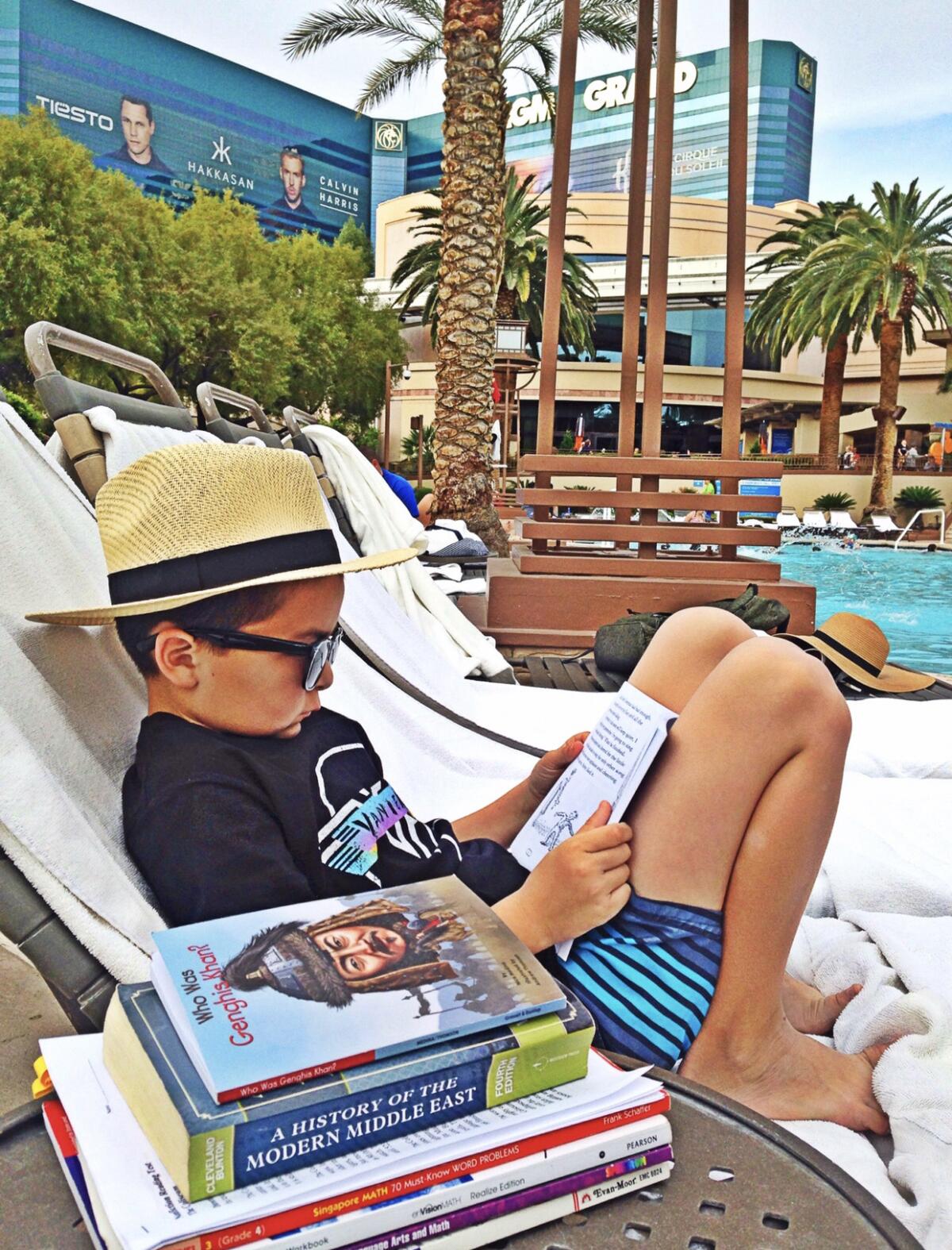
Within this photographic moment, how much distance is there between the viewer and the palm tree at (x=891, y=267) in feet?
82.6

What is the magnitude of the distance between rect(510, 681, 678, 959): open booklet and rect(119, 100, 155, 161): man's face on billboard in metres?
70.0

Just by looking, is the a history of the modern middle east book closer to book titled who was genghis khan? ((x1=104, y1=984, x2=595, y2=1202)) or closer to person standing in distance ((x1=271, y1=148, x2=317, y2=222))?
book titled who was genghis khan? ((x1=104, y1=984, x2=595, y2=1202))

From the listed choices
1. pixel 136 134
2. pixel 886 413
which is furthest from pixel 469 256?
pixel 136 134

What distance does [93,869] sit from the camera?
112 centimetres

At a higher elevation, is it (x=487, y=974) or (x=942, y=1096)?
(x=487, y=974)

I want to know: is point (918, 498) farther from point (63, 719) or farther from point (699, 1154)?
point (699, 1154)

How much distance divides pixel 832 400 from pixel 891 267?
3.86m

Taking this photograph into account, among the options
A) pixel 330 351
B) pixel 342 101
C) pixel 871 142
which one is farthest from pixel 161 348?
pixel 871 142

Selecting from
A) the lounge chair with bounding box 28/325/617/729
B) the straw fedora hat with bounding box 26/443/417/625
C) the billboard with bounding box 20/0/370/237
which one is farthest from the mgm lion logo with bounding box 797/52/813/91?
the straw fedora hat with bounding box 26/443/417/625

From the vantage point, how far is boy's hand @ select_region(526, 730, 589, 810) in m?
1.57

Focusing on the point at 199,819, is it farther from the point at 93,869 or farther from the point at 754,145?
the point at 754,145

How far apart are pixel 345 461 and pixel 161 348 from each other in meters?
24.4

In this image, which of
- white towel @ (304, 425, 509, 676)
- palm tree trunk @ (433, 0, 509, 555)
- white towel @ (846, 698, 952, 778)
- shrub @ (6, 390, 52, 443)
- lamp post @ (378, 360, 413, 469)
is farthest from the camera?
lamp post @ (378, 360, 413, 469)

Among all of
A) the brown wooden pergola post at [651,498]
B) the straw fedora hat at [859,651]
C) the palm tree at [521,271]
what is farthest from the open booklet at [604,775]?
the palm tree at [521,271]
